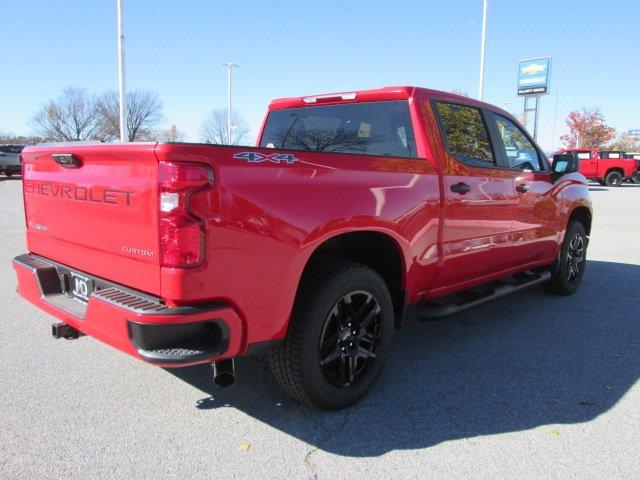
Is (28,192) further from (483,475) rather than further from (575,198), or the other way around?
(575,198)

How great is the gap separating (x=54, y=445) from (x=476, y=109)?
366 cm

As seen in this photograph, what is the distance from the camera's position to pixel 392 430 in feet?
9.36

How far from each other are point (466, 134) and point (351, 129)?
0.88 m

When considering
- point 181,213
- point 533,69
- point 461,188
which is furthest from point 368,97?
point 533,69

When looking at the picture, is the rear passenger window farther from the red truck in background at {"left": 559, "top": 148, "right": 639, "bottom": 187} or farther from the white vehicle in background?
the red truck in background at {"left": 559, "top": 148, "right": 639, "bottom": 187}

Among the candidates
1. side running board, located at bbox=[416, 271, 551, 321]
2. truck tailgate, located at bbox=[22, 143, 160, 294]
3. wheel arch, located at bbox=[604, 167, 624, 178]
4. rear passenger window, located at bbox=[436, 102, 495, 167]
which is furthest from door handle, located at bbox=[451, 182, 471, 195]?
wheel arch, located at bbox=[604, 167, 624, 178]

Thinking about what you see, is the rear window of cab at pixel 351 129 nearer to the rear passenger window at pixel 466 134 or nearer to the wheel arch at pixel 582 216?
the rear passenger window at pixel 466 134

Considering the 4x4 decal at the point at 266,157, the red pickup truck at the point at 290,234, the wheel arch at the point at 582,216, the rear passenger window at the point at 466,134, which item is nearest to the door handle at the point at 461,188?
the red pickup truck at the point at 290,234

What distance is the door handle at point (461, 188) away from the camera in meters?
3.61

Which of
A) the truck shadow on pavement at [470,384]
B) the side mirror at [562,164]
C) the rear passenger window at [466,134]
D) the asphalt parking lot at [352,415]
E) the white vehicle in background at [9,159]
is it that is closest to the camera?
the asphalt parking lot at [352,415]

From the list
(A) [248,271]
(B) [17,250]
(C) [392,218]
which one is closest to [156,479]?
(A) [248,271]

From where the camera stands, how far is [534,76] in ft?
96.4

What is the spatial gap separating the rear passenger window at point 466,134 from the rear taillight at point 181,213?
82.2 inches

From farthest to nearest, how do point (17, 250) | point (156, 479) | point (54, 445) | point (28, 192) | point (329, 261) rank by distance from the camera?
point (17, 250), point (28, 192), point (329, 261), point (54, 445), point (156, 479)
